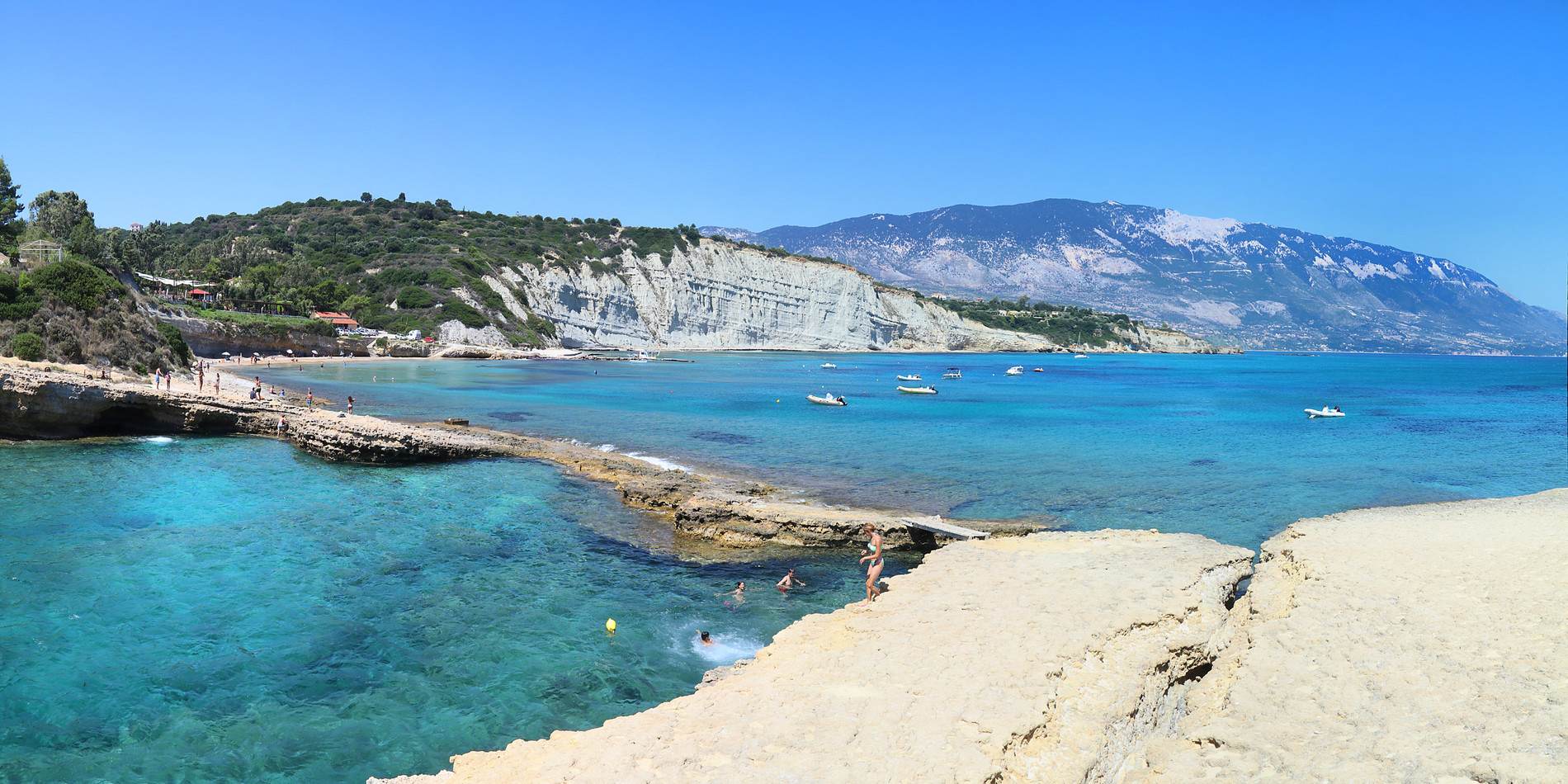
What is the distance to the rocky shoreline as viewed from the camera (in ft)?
55.8

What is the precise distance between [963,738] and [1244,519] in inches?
645

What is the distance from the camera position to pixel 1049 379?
8669 cm

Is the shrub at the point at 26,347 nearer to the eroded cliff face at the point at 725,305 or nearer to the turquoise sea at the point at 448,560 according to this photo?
the turquoise sea at the point at 448,560

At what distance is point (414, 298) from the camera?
315ft

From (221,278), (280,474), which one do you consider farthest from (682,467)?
(221,278)

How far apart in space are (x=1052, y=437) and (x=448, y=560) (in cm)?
2854

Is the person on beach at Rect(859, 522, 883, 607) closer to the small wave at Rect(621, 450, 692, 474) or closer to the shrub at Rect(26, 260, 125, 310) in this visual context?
the small wave at Rect(621, 450, 692, 474)

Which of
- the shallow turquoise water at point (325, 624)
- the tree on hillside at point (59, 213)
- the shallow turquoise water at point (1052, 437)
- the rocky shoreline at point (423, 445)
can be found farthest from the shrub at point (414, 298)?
the shallow turquoise water at point (325, 624)

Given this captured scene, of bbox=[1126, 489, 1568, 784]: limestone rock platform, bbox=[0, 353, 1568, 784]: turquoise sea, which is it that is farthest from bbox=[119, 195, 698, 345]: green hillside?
bbox=[1126, 489, 1568, 784]: limestone rock platform

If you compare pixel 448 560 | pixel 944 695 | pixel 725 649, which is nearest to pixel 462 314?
pixel 448 560

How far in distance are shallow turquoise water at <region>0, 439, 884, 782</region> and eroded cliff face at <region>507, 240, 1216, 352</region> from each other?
3769 inches

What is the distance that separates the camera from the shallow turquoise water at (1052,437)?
22.3 metres

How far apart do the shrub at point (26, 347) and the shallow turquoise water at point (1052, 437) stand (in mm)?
12401

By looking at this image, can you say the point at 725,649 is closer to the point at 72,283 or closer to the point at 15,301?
the point at 15,301
